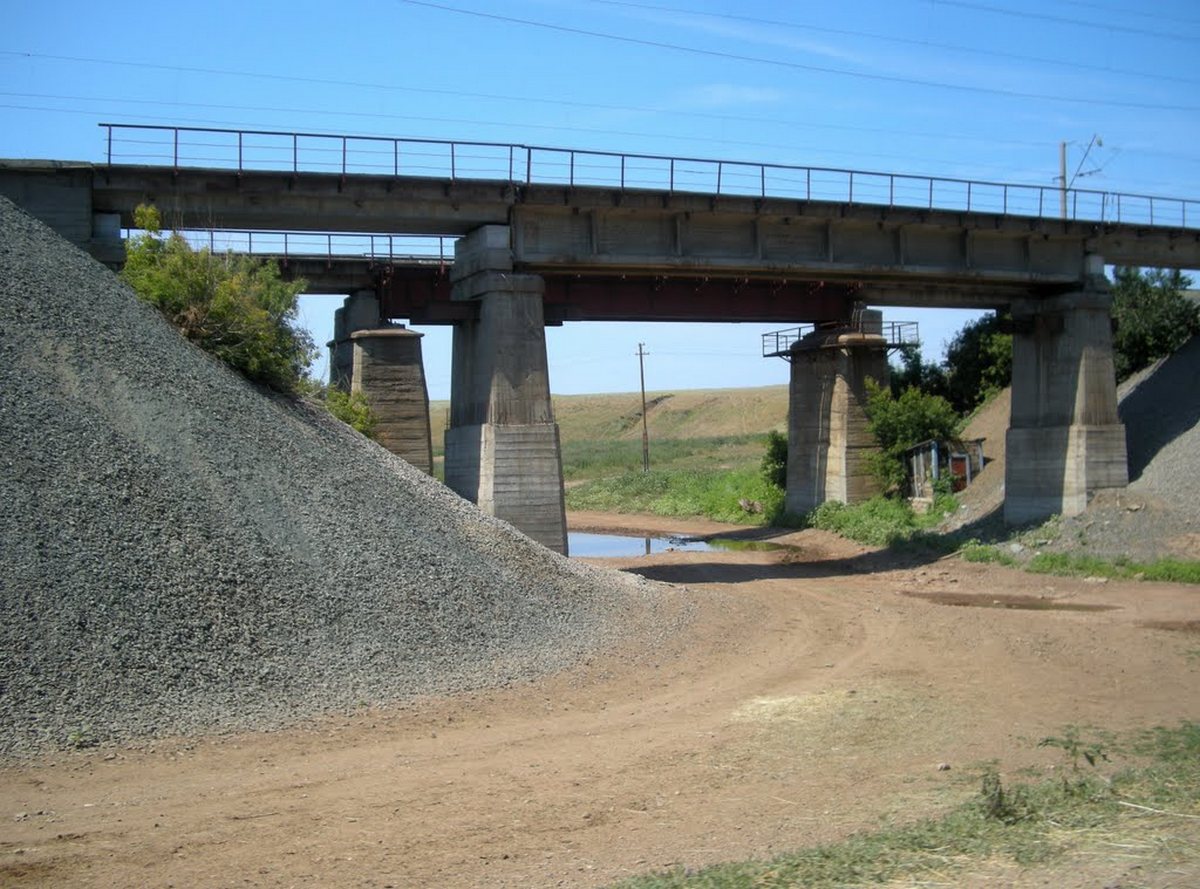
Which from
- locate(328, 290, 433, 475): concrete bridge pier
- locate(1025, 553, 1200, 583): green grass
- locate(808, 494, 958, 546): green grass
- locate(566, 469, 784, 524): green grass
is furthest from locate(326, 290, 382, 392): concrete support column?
locate(1025, 553, 1200, 583): green grass

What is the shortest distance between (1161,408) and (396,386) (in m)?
23.0

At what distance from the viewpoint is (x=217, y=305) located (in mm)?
18812

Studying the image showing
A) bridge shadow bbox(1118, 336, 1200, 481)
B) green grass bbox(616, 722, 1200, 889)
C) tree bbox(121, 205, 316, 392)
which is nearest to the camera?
green grass bbox(616, 722, 1200, 889)

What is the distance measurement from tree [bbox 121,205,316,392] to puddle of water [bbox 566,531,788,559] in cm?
1633

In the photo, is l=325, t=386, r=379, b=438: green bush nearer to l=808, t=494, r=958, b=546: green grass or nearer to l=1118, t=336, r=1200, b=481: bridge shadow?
l=808, t=494, r=958, b=546: green grass

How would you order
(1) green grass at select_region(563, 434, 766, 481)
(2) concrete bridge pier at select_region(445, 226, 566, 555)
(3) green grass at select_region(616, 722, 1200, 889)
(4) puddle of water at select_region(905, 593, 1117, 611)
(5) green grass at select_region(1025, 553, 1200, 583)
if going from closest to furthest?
(3) green grass at select_region(616, 722, 1200, 889) → (4) puddle of water at select_region(905, 593, 1117, 611) → (2) concrete bridge pier at select_region(445, 226, 566, 555) → (5) green grass at select_region(1025, 553, 1200, 583) → (1) green grass at select_region(563, 434, 766, 481)

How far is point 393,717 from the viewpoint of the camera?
12.2 meters

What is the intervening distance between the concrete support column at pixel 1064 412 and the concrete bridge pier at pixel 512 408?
575 inches

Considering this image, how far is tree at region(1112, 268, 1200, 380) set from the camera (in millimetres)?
39312

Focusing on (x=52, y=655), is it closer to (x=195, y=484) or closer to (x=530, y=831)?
(x=195, y=484)

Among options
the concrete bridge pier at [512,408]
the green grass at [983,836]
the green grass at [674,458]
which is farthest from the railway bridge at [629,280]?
the green grass at [674,458]

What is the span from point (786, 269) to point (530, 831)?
2176 centimetres

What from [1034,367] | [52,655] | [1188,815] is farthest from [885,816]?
[1034,367]

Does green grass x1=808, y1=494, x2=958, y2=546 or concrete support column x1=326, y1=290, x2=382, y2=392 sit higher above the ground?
concrete support column x1=326, y1=290, x2=382, y2=392
